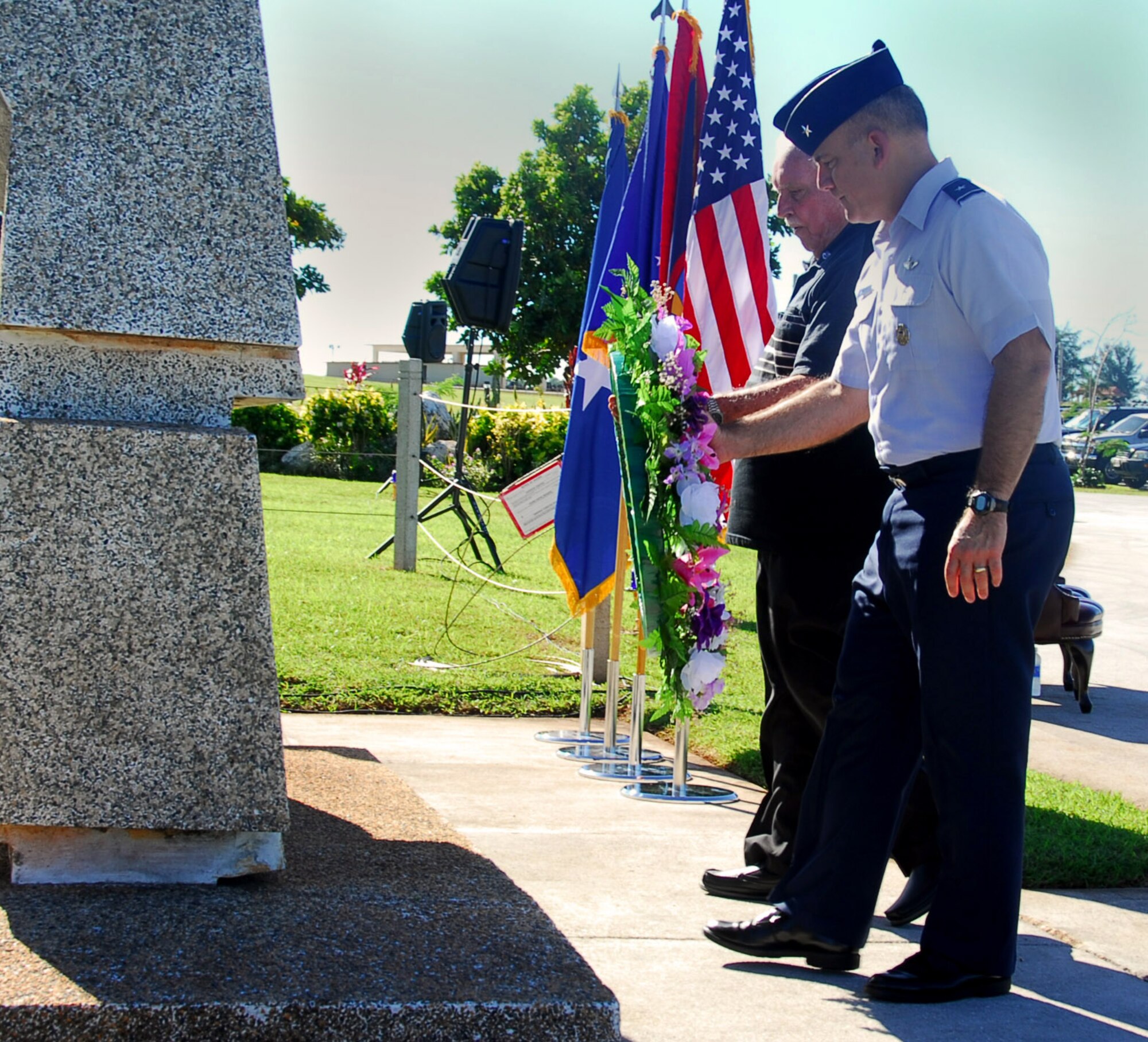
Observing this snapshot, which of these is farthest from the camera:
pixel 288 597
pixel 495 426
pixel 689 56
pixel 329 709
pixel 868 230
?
pixel 495 426

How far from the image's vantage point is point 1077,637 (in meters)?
6.16

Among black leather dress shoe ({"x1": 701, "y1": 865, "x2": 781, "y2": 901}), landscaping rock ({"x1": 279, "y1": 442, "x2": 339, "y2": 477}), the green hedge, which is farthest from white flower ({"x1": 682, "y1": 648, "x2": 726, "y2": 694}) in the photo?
landscaping rock ({"x1": 279, "y1": 442, "x2": 339, "y2": 477})

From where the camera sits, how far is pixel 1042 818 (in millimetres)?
4645

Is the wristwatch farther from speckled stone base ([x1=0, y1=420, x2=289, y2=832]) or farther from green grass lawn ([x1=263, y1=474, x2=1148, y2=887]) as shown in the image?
green grass lawn ([x1=263, y1=474, x2=1148, y2=887])

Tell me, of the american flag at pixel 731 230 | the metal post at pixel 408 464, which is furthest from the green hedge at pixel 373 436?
the american flag at pixel 731 230

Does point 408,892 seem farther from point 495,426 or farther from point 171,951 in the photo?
point 495,426

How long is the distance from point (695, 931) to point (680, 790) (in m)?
1.56

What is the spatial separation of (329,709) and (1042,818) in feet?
11.5

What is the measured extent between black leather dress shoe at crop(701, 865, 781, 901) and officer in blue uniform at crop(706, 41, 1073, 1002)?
1.48 feet

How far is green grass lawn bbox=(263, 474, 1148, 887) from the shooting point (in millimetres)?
4496

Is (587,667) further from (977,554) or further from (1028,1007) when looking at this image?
(977,554)

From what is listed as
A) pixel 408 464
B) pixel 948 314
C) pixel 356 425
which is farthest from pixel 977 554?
pixel 356 425

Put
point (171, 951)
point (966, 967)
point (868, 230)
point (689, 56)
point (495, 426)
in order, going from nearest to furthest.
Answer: point (171, 951) < point (966, 967) < point (868, 230) < point (689, 56) < point (495, 426)

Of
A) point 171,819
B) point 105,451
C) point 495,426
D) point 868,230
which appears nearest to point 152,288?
point 105,451
